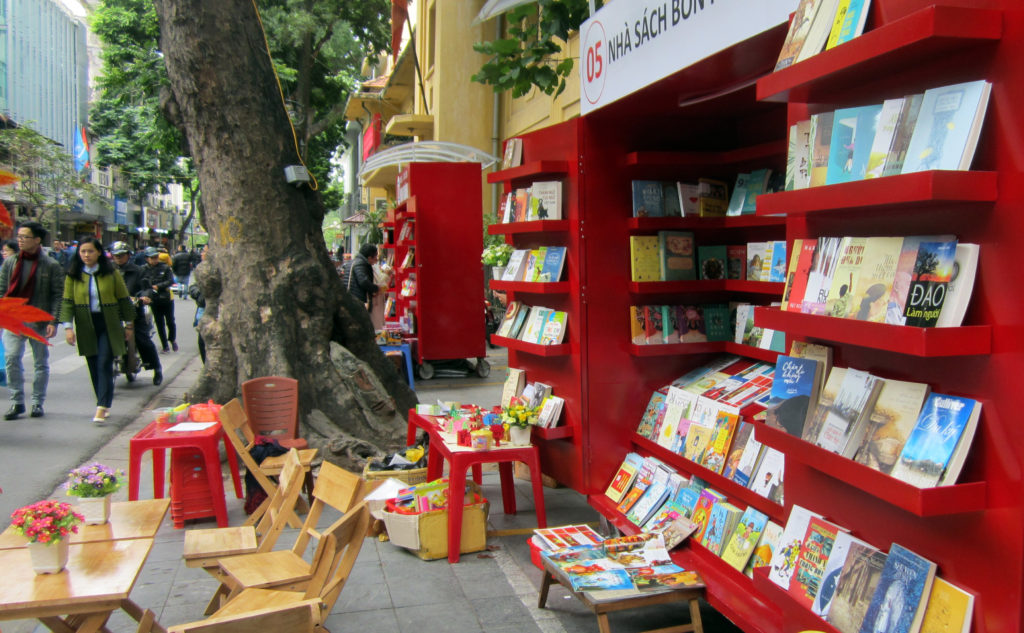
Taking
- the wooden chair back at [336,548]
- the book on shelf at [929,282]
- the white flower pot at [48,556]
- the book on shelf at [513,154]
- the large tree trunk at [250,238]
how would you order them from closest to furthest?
1. the book on shelf at [929,282]
2. the white flower pot at [48,556]
3. the wooden chair back at [336,548]
4. the book on shelf at [513,154]
5. the large tree trunk at [250,238]

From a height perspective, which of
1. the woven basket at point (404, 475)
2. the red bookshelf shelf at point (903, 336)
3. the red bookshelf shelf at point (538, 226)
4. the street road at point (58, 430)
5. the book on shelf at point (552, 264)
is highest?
the red bookshelf shelf at point (538, 226)

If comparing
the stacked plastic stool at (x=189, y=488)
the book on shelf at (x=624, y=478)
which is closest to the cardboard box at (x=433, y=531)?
the book on shelf at (x=624, y=478)

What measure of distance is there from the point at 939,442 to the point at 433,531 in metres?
3.51

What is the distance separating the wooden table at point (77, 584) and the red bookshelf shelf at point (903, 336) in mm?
2606

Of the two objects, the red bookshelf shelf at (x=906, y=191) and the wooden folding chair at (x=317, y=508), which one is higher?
the red bookshelf shelf at (x=906, y=191)

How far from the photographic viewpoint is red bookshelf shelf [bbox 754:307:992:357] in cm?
212

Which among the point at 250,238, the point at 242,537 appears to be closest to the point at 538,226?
the point at 242,537

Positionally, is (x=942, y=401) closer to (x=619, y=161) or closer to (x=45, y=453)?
(x=619, y=161)

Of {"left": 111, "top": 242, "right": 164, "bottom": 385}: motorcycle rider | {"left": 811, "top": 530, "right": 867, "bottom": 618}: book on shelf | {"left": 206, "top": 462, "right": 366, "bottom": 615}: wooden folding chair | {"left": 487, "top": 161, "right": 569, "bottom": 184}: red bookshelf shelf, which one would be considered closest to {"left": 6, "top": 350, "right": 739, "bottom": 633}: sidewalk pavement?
{"left": 206, "top": 462, "right": 366, "bottom": 615}: wooden folding chair

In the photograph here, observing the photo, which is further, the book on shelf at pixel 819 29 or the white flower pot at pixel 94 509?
the white flower pot at pixel 94 509

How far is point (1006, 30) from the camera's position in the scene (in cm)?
211

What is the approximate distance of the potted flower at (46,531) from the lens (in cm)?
301

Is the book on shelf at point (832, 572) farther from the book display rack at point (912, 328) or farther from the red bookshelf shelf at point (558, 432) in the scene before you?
the red bookshelf shelf at point (558, 432)

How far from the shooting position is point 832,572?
106 inches
